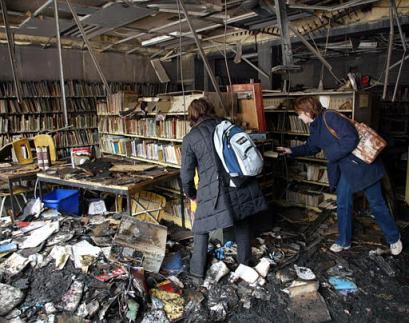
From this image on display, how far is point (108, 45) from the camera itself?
734 cm

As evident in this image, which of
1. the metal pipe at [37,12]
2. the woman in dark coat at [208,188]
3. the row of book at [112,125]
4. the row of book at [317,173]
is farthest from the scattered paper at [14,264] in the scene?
the row of book at [317,173]

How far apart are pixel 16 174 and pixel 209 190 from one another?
2656 millimetres

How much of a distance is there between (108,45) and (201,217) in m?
5.65

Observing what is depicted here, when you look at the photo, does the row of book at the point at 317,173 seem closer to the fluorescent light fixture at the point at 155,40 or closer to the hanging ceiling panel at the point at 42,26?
the fluorescent light fixture at the point at 155,40

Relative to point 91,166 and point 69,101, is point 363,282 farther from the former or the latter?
point 69,101

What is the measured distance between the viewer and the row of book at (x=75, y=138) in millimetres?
7184

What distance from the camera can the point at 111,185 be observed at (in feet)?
11.5

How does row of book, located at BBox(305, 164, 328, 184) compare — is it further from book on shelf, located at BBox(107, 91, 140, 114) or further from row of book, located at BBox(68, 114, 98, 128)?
row of book, located at BBox(68, 114, 98, 128)

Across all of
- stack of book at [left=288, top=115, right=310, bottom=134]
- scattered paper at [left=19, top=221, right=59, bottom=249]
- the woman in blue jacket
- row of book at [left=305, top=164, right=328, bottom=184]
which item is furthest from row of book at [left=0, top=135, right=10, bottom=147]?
the woman in blue jacket

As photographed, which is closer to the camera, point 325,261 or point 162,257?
point 162,257

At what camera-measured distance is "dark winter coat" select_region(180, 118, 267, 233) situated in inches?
112

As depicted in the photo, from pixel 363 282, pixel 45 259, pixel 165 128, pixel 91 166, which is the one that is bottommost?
pixel 363 282

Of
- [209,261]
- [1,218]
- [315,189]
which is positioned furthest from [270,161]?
[1,218]

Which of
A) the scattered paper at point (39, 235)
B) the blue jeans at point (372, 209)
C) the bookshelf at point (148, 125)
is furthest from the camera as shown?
the bookshelf at point (148, 125)
